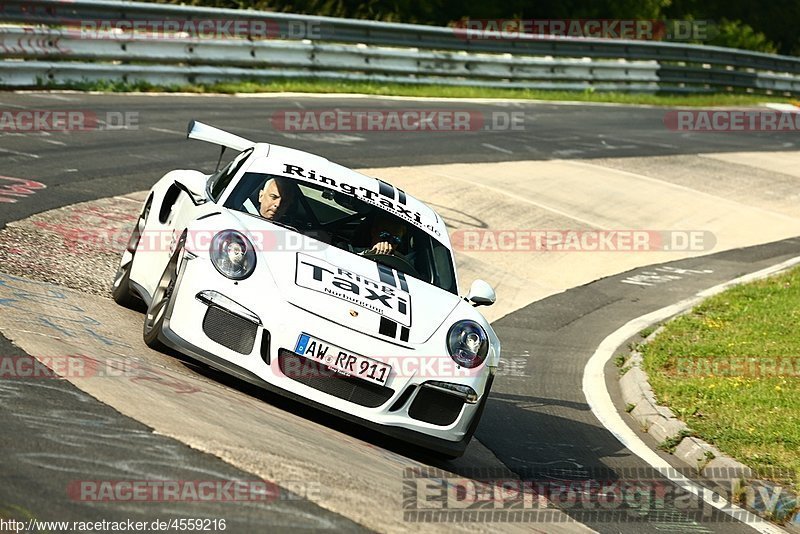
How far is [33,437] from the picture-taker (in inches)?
190

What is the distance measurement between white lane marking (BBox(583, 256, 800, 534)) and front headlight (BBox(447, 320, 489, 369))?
173cm

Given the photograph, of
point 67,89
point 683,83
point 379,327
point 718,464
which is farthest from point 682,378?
point 683,83

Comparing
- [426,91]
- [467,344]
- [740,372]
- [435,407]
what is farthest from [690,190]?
[435,407]

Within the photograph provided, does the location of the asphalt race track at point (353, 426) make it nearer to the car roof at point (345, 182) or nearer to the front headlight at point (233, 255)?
the front headlight at point (233, 255)

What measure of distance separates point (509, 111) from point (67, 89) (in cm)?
964

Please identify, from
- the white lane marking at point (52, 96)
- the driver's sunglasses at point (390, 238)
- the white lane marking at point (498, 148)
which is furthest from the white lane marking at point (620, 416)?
the white lane marking at point (52, 96)

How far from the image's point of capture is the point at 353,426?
693cm

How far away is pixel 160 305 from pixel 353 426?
4.42 feet

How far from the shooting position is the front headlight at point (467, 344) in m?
6.57

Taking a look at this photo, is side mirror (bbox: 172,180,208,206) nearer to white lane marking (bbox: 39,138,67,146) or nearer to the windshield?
the windshield

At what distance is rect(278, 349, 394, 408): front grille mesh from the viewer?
618 cm

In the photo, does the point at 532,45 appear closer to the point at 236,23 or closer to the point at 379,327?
the point at 236,23

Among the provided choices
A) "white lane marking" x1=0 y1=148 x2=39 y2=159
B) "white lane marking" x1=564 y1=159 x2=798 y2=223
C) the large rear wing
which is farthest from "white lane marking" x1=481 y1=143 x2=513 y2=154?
the large rear wing

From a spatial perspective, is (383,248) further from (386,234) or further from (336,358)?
(336,358)
